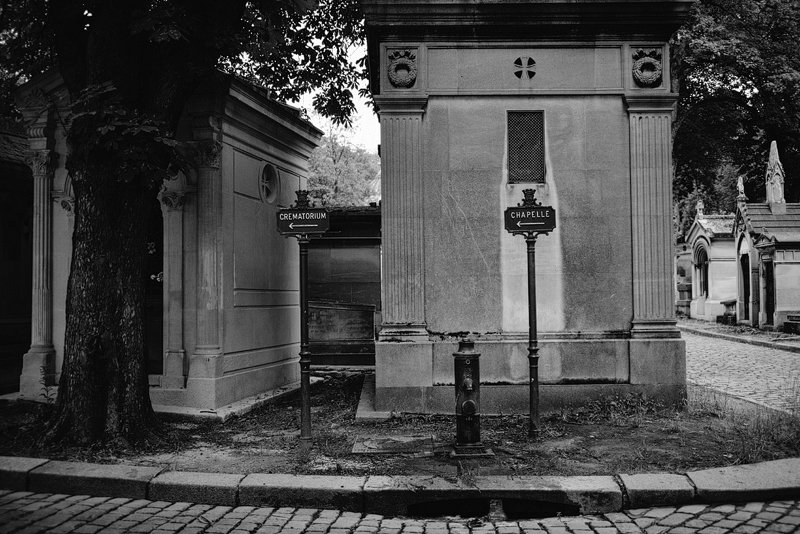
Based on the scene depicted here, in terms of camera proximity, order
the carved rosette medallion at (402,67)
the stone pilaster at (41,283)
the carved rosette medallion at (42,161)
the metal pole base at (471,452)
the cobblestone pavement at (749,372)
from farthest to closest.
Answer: the cobblestone pavement at (749,372)
the carved rosette medallion at (42,161)
the stone pilaster at (41,283)
the carved rosette medallion at (402,67)
the metal pole base at (471,452)

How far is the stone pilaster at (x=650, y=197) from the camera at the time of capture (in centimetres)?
860

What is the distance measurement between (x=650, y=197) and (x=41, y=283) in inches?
355

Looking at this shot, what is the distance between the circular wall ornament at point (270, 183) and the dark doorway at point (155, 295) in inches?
67.6

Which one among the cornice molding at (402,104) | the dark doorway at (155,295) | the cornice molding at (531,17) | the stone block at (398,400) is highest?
the cornice molding at (531,17)

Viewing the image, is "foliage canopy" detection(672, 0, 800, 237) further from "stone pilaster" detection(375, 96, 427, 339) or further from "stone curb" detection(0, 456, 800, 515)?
"stone curb" detection(0, 456, 800, 515)

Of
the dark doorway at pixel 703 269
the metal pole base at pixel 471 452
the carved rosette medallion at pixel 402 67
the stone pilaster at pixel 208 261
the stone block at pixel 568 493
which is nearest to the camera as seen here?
the stone block at pixel 568 493

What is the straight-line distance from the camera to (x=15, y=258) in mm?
13719

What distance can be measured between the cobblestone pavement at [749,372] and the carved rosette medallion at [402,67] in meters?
6.64

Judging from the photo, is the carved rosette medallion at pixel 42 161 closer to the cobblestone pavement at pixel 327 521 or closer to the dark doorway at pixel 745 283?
the cobblestone pavement at pixel 327 521

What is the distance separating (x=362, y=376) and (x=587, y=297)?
5.37 meters

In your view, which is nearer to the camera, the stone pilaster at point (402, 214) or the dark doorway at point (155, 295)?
the stone pilaster at point (402, 214)

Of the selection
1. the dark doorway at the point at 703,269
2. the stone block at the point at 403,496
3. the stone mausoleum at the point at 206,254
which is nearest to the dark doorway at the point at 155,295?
the stone mausoleum at the point at 206,254

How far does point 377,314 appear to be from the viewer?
14008 millimetres

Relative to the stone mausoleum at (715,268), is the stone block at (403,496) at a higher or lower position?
lower
